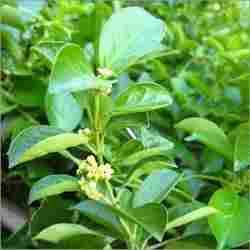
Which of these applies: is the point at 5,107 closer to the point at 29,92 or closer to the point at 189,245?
the point at 29,92

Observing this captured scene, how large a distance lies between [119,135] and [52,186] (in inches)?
6.8

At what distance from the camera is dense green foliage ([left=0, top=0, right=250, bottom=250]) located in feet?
1.74

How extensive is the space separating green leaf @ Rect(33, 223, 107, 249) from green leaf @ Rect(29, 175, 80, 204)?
1.9 inches

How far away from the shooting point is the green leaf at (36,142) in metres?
0.51

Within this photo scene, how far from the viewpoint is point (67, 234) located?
59 cm

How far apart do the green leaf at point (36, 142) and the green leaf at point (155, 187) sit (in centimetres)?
9

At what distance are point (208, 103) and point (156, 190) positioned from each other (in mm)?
308

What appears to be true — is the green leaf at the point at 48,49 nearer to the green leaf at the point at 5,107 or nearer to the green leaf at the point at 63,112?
the green leaf at the point at 63,112

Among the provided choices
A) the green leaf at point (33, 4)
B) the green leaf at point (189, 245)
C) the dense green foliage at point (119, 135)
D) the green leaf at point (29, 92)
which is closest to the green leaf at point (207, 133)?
the dense green foliage at point (119, 135)

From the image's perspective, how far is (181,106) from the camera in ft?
2.73

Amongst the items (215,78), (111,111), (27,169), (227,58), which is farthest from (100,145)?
(215,78)

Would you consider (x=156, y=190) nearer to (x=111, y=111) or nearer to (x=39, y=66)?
(x=111, y=111)

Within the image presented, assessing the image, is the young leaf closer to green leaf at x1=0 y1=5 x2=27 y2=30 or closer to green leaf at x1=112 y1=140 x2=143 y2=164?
green leaf at x1=112 y1=140 x2=143 y2=164

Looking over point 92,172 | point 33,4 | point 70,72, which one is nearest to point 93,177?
point 92,172
